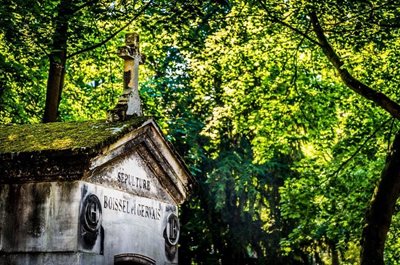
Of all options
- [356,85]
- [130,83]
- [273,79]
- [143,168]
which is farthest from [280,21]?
[143,168]

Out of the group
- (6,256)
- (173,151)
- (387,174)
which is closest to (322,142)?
(387,174)

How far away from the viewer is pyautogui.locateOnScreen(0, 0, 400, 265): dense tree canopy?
1193 centimetres

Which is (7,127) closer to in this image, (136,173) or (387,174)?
(136,173)

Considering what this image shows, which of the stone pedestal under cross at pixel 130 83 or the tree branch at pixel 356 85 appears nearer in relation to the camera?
the stone pedestal under cross at pixel 130 83

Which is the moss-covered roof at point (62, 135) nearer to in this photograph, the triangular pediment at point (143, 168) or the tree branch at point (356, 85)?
the triangular pediment at point (143, 168)

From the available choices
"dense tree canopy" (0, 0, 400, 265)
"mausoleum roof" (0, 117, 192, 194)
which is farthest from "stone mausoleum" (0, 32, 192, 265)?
"dense tree canopy" (0, 0, 400, 265)

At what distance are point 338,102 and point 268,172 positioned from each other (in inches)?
289

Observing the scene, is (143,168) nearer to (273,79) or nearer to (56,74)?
(56,74)

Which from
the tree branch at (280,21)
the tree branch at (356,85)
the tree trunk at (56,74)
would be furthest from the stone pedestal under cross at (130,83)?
the tree branch at (356,85)

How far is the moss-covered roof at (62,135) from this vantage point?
6477mm

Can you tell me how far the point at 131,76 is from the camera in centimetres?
817

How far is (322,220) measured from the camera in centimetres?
1697

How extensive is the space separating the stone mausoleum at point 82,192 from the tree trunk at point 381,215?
569cm

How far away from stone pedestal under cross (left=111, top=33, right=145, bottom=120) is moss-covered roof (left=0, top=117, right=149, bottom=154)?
0.23 m
